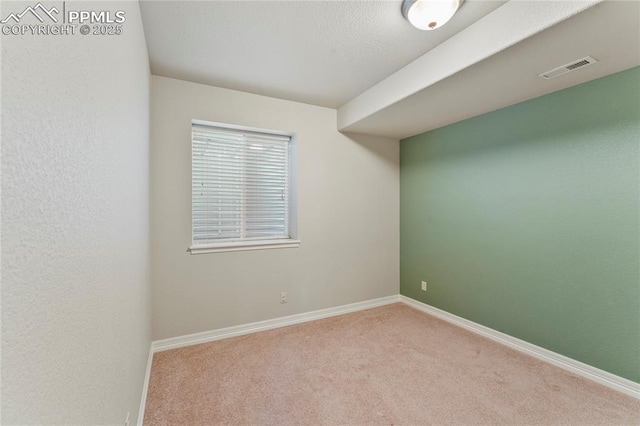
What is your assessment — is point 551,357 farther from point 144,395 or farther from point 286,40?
point 286,40

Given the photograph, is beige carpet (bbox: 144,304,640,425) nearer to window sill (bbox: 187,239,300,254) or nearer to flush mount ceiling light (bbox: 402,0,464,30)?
window sill (bbox: 187,239,300,254)

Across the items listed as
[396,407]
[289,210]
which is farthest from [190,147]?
[396,407]

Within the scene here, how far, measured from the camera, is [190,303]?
2705 millimetres

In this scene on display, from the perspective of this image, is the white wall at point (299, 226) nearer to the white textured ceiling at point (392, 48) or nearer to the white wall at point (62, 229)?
the white textured ceiling at point (392, 48)

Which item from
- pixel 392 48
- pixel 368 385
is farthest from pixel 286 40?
pixel 368 385

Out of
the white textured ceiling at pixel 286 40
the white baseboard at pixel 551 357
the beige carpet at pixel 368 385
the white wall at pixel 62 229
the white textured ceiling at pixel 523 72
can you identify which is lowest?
the beige carpet at pixel 368 385

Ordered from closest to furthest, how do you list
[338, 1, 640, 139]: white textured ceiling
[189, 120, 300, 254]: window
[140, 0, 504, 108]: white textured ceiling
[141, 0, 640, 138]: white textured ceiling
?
[338, 1, 640, 139]: white textured ceiling
[141, 0, 640, 138]: white textured ceiling
[140, 0, 504, 108]: white textured ceiling
[189, 120, 300, 254]: window

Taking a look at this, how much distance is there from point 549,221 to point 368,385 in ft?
6.98

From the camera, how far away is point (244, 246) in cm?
296

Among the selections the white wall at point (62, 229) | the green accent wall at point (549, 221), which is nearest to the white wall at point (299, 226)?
the green accent wall at point (549, 221)

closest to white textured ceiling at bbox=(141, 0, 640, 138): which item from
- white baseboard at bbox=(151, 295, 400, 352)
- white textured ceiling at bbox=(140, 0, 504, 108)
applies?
white textured ceiling at bbox=(140, 0, 504, 108)

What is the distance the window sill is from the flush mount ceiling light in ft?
7.68

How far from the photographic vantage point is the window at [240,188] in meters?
2.88

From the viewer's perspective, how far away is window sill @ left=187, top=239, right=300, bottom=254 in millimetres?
2748
